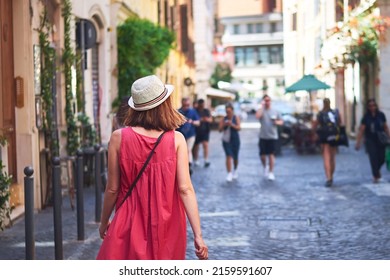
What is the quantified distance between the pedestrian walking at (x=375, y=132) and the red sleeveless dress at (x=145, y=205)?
8.84 meters

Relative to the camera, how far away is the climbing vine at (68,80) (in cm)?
1197

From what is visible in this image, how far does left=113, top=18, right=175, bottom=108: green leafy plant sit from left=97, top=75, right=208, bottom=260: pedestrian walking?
12.3m

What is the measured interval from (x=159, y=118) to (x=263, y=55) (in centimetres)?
425

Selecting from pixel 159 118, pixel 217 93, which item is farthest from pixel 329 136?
pixel 217 93

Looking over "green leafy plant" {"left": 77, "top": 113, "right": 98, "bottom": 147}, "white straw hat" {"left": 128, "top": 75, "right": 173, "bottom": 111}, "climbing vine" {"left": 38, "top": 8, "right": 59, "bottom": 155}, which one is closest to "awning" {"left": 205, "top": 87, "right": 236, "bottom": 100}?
"green leafy plant" {"left": 77, "top": 113, "right": 98, "bottom": 147}

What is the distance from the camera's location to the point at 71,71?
12.2 m

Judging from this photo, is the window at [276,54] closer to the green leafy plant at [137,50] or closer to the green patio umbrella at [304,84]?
the green patio umbrella at [304,84]

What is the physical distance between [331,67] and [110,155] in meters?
13.0

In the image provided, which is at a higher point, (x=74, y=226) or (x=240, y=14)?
(x=240, y=14)

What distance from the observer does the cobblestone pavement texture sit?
754 centimetres

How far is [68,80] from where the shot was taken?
40.0 ft

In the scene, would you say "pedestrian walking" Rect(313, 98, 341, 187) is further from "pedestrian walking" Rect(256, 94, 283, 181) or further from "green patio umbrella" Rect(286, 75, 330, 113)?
"pedestrian walking" Rect(256, 94, 283, 181)

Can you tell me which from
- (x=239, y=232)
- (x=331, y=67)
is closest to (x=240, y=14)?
(x=239, y=232)
